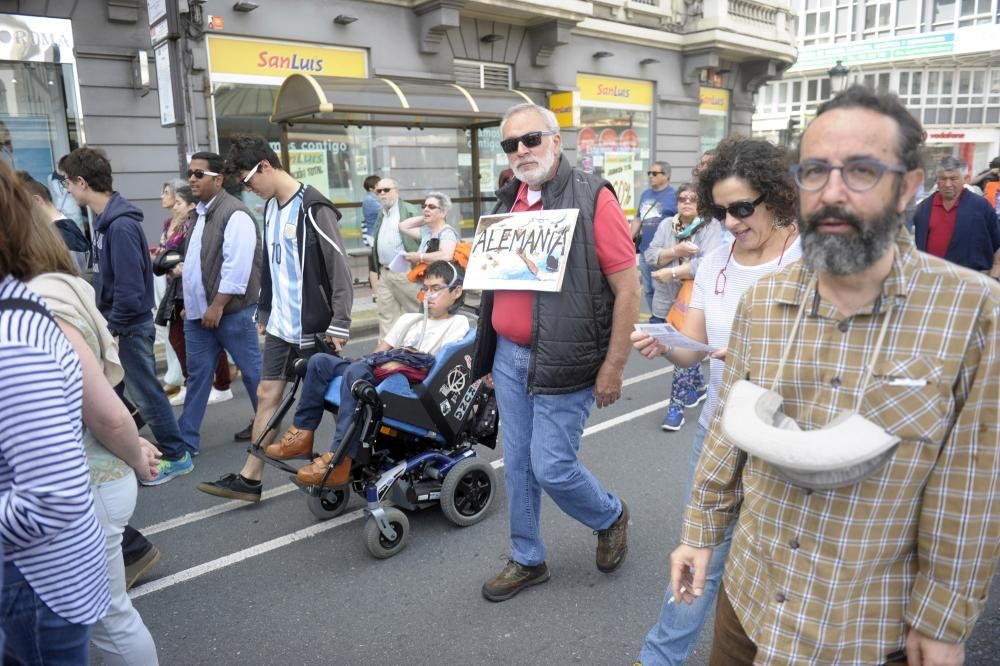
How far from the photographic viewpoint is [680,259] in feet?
20.2

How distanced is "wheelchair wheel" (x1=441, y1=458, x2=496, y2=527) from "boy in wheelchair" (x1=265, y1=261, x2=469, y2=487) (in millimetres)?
550

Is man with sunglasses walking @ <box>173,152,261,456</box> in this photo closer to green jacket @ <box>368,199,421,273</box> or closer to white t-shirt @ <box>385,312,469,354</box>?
white t-shirt @ <box>385,312,469,354</box>

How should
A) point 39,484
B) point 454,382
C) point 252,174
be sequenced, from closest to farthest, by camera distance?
point 39,484 → point 454,382 → point 252,174

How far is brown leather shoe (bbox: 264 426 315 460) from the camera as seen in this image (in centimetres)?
397

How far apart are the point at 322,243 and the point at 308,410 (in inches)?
38.8

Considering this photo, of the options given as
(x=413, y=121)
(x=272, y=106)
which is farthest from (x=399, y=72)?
(x=272, y=106)

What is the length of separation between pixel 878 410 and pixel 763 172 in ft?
4.03

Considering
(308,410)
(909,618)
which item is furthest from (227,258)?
(909,618)

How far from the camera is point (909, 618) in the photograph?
140 centimetres

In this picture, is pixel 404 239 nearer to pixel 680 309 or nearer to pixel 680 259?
pixel 680 259

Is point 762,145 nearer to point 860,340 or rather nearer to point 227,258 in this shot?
point 860,340

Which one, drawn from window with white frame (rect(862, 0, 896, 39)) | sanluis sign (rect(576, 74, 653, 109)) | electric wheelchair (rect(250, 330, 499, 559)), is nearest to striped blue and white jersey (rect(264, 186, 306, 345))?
electric wheelchair (rect(250, 330, 499, 559))

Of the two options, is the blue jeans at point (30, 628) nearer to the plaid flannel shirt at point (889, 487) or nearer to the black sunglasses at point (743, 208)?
the plaid flannel shirt at point (889, 487)

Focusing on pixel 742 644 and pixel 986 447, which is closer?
pixel 986 447
